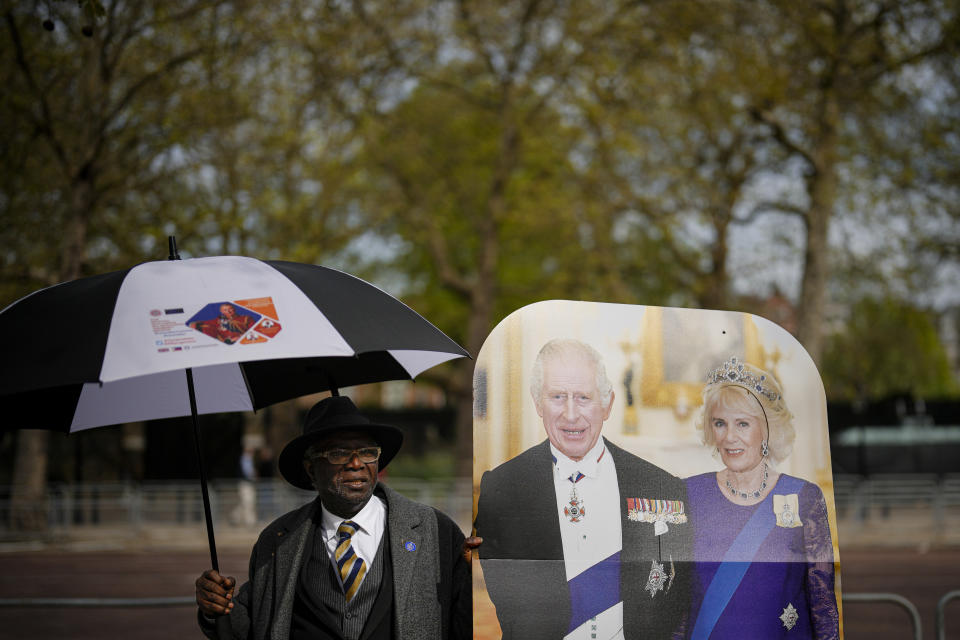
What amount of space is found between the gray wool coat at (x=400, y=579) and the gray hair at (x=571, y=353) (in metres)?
0.63

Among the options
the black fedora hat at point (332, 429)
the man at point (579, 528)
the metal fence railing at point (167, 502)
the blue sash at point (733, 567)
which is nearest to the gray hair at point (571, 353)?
the man at point (579, 528)

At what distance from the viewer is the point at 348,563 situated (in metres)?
3.37

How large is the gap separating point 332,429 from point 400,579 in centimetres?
57

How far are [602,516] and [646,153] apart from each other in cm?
1866

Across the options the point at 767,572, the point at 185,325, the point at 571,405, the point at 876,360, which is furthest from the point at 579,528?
the point at 876,360

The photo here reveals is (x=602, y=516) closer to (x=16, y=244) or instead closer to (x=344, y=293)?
(x=344, y=293)

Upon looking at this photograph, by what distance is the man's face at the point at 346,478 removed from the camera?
3387 mm

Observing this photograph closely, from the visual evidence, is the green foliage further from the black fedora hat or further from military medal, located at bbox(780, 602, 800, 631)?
the black fedora hat

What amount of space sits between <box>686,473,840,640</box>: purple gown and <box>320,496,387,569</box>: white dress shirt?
1.14m

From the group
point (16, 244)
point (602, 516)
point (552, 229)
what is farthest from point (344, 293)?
point (552, 229)

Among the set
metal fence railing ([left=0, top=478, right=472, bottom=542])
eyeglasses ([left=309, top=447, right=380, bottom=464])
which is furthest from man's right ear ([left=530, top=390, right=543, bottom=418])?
metal fence railing ([left=0, top=478, right=472, bottom=542])

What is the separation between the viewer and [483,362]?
3377 millimetres

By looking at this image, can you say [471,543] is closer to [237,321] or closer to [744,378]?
[237,321]

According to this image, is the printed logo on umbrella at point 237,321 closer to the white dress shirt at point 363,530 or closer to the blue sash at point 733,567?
the white dress shirt at point 363,530
